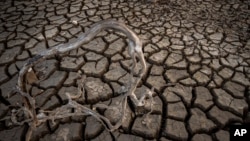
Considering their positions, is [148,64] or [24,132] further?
[148,64]

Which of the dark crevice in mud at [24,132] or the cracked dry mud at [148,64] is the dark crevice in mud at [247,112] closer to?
the cracked dry mud at [148,64]

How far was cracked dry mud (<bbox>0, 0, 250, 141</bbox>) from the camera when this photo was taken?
5.48ft

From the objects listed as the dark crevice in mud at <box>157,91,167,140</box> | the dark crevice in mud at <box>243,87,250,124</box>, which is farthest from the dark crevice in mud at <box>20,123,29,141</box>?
the dark crevice in mud at <box>243,87,250,124</box>

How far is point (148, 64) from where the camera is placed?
225 cm

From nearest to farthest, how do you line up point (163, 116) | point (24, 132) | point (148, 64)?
point (24, 132) < point (163, 116) < point (148, 64)

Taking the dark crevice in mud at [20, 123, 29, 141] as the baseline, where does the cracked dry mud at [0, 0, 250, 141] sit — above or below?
above

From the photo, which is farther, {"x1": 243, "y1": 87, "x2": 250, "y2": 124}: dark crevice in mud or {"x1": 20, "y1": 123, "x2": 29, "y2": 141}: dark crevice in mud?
{"x1": 243, "y1": 87, "x2": 250, "y2": 124}: dark crevice in mud

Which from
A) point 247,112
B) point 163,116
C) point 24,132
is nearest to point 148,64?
point 163,116

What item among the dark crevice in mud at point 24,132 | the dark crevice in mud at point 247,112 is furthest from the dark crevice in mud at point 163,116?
the dark crevice in mud at point 24,132

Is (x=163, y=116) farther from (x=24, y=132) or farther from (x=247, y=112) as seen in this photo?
(x=24, y=132)

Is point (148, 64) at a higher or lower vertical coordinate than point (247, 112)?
higher

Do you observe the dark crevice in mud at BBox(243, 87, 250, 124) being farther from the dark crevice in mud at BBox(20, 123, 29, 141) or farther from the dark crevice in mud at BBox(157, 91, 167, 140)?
the dark crevice in mud at BBox(20, 123, 29, 141)

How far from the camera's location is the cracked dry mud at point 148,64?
1.67m

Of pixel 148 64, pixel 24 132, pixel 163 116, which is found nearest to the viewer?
pixel 24 132
